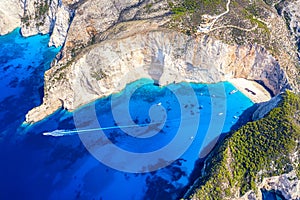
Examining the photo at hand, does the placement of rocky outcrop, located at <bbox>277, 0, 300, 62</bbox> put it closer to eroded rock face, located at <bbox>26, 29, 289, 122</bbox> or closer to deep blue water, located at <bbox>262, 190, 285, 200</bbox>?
eroded rock face, located at <bbox>26, 29, 289, 122</bbox>

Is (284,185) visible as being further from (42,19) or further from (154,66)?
(42,19)

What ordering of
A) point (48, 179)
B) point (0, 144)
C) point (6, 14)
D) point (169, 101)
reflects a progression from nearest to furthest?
1. point (48, 179)
2. point (0, 144)
3. point (169, 101)
4. point (6, 14)

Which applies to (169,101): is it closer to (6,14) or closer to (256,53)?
(256,53)

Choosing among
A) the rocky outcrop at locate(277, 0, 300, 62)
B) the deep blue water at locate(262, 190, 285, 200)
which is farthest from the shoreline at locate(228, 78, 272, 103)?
the deep blue water at locate(262, 190, 285, 200)

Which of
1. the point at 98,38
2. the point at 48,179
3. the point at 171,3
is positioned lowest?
the point at 48,179

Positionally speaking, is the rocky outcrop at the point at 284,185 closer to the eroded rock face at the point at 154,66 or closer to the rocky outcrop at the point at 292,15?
the eroded rock face at the point at 154,66

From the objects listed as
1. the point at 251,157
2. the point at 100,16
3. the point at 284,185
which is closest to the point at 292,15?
the point at 100,16

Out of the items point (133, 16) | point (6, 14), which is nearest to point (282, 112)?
point (133, 16)

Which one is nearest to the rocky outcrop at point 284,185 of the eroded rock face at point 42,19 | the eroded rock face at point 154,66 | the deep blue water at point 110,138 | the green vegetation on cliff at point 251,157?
the green vegetation on cliff at point 251,157
